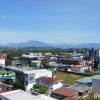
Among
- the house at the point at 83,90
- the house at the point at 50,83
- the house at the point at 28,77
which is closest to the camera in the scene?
the house at the point at 83,90

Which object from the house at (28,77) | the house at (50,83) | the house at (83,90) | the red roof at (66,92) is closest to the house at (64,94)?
the red roof at (66,92)

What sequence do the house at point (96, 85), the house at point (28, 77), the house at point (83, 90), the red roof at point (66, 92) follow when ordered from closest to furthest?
the red roof at point (66, 92), the house at point (83, 90), the house at point (96, 85), the house at point (28, 77)

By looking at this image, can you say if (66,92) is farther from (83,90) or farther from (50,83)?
(50,83)

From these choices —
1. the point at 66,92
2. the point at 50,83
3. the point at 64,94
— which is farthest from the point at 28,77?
the point at 64,94

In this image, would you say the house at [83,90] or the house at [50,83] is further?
the house at [50,83]

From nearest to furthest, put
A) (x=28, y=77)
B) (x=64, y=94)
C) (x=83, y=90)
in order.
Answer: (x=64, y=94) → (x=83, y=90) → (x=28, y=77)

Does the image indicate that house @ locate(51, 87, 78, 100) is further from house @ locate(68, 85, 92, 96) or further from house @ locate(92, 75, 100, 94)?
house @ locate(92, 75, 100, 94)

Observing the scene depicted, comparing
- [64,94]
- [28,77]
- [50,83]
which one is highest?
[28,77]

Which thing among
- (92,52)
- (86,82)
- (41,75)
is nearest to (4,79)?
(41,75)

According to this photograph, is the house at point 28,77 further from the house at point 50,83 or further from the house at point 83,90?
the house at point 83,90

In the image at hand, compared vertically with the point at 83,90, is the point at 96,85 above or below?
Answer: above

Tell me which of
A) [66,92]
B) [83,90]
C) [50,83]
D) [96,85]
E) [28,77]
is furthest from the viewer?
[28,77]

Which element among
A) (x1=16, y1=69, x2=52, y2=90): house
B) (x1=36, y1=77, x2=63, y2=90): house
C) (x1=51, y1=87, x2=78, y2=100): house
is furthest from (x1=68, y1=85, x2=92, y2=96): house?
(x1=16, y1=69, x2=52, y2=90): house

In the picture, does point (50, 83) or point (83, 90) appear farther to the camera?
point (50, 83)
